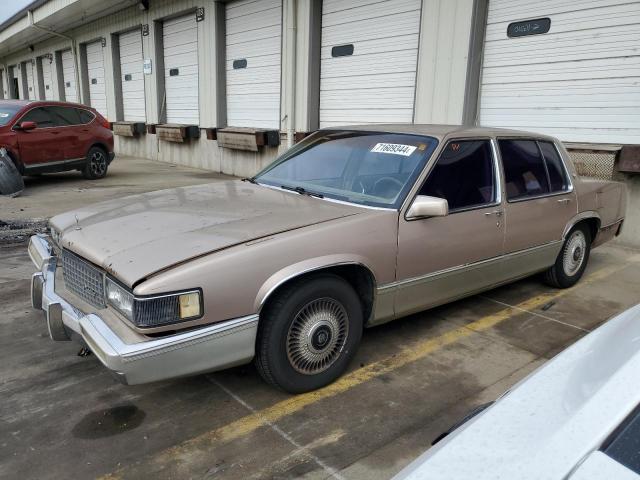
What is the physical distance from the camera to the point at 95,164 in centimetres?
1145

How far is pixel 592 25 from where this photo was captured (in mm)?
6875

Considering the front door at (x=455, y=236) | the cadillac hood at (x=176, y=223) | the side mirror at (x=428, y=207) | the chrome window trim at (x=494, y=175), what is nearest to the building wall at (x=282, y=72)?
the chrome window trim at (x=494, y=175)

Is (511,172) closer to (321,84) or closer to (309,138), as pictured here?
(309,138)

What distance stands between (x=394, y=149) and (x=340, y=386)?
5.68 ft

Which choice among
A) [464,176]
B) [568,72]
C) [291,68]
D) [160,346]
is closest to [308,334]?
[160,346]

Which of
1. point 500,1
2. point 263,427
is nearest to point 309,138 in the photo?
point 263,427

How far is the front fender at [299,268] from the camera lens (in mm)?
2715

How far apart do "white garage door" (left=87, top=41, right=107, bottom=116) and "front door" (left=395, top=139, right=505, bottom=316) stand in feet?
60.2

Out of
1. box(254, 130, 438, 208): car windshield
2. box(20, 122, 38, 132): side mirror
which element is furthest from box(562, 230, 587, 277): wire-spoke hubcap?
box(20, 122, 38, 132): side mirror

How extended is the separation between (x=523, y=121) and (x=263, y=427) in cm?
665

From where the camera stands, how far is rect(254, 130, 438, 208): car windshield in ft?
11.7

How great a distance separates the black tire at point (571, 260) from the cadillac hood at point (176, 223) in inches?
105

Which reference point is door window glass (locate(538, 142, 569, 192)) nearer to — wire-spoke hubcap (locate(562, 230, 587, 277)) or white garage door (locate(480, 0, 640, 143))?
wire-spoke hubcap (locate(562, 230, 587, 277))

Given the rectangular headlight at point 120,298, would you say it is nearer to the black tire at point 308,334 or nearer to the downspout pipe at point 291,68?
the black tire at point 308,334
